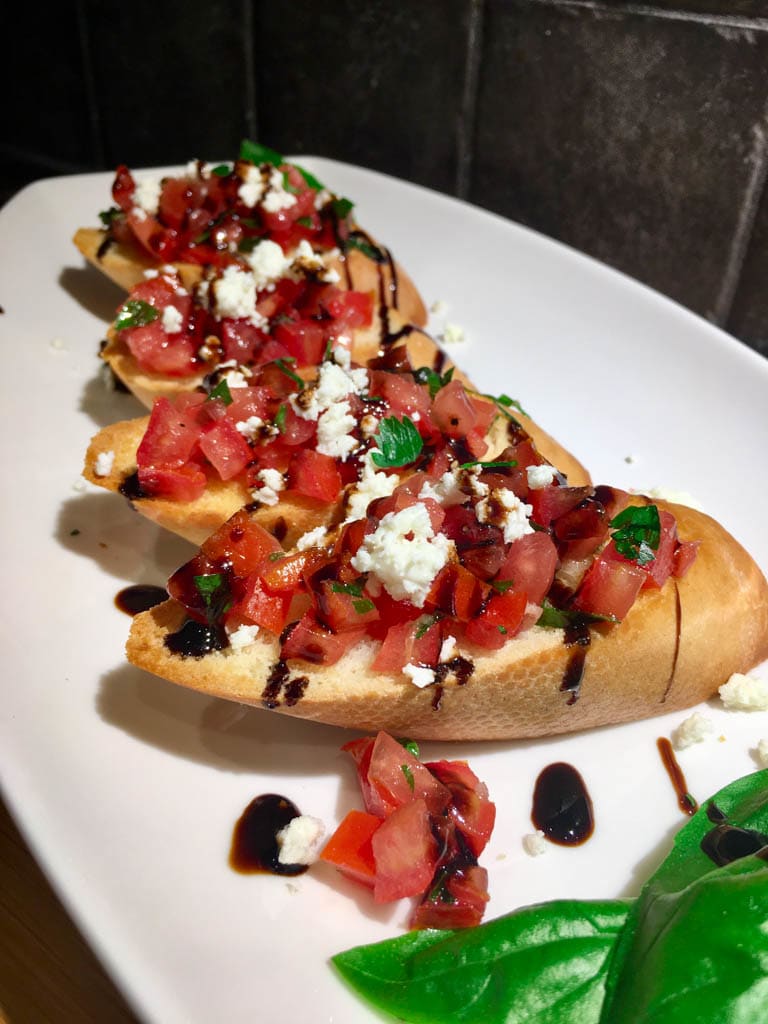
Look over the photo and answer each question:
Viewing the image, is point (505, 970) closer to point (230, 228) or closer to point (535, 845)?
point (535, 845)

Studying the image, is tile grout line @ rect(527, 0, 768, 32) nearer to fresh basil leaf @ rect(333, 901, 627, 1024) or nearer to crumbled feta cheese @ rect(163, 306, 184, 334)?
crumbled feta cheese @ rect(163, 306, 184, 334)

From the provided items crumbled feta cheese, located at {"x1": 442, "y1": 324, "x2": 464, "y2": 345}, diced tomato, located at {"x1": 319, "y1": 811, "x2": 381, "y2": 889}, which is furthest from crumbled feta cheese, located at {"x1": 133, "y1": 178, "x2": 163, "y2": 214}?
diced tomato, located at {"x1": 319, "y1": 811, "x2": 381, "y2": 889}

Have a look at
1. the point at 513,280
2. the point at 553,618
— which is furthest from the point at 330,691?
the point at 513,280

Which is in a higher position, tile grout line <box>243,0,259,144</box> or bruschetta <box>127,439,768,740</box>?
tile grout line <box>243,0,259,144</box>

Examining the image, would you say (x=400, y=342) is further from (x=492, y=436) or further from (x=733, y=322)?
(x=733, y=322)

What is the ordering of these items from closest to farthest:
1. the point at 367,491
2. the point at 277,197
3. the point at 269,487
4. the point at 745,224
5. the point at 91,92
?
1. the point at 367,491
2. the point at 269,487
3. the point at 277,197
4. the point at 745,224
5. the point at 91,92

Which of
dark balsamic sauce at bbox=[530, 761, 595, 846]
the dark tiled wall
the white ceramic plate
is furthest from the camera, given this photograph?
the dark tiled wall

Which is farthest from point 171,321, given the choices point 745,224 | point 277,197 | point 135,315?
point 745,224

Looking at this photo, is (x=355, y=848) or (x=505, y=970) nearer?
(x=505, y=970)
